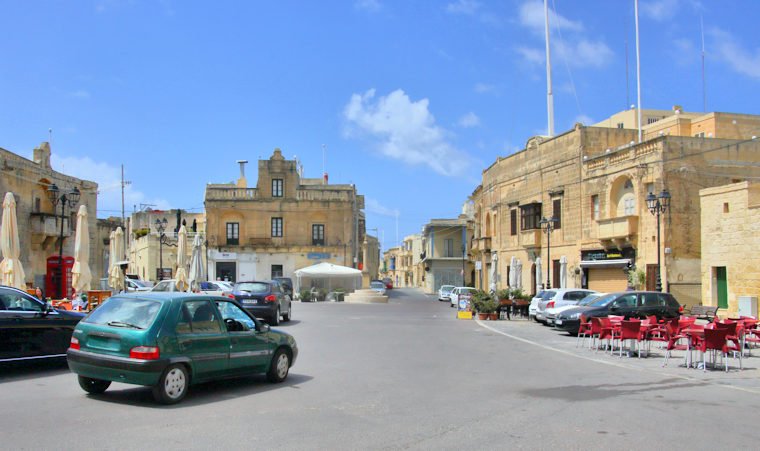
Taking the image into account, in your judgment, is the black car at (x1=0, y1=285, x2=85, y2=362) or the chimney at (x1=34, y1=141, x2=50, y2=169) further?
the chimney at (x1=34, y1=141, x2=50, y2=169)

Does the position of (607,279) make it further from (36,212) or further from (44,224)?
(36,212)

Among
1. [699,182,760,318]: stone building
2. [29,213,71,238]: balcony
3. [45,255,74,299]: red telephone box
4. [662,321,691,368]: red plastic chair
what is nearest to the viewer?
[662,321,691,368]: red plastic chair

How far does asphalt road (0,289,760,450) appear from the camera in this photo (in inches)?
272

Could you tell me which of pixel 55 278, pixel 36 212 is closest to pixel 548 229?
pixel 55 278

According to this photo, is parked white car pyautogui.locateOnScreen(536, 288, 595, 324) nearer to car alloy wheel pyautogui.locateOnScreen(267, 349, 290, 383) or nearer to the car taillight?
car alloy wheel pyautogui.locateOnScreen(267, 349, 290, 383)

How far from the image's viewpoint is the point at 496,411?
28.2ft

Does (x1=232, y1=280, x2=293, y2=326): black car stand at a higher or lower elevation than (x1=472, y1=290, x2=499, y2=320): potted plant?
higher

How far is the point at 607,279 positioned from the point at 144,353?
32.6 meters

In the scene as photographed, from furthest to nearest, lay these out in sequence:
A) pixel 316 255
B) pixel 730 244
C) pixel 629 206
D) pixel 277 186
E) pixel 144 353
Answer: pixel 277 186 < pixel 316 255 < pixel 629 206 < pixel 730 244 < pixel 144 353

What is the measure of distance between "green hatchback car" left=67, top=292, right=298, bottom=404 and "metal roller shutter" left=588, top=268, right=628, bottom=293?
2972cm

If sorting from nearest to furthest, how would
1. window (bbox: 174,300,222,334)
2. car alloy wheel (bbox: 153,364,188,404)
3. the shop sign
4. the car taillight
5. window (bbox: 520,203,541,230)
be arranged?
the car taillight
car alloy wheel (bbox: 153,364,188,404)
window (bbox: 174,300,222,334)
window (bbox: 520,203,541,230)
the shop sign

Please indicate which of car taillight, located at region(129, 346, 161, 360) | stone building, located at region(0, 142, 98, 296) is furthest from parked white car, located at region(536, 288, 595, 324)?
stone building, located at region(0, 142, 98, 296)

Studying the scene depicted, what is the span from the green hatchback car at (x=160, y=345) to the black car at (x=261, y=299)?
13144 millimetres

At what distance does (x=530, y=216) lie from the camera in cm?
4525
